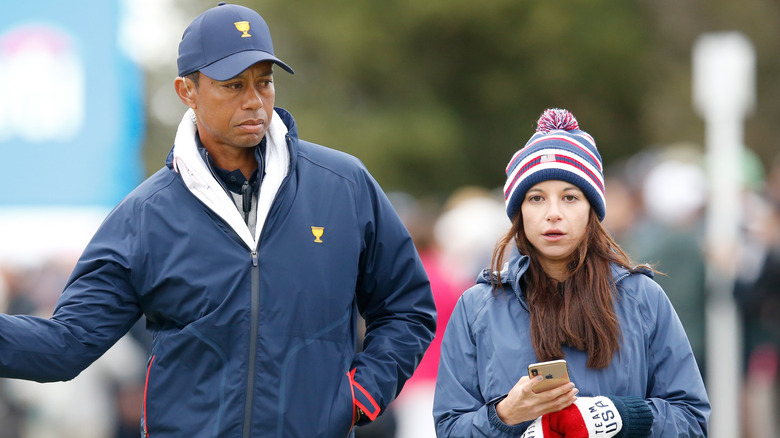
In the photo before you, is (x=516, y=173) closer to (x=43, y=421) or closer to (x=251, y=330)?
(x=251, y=330)

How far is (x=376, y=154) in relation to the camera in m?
25.9

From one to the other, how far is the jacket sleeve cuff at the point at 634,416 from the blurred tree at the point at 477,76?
70.0 feet

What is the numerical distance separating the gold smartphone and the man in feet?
2.49

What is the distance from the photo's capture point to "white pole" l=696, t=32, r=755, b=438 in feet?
31.9

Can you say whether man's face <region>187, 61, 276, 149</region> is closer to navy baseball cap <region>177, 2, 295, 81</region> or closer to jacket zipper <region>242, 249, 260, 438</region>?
navy baseball cap <region>177, 2, 295, 81</region>

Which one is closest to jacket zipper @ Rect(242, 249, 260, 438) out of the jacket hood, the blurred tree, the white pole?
the jacket hood

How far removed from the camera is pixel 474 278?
9.76 meters

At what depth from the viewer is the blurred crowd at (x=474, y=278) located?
9.09 metres

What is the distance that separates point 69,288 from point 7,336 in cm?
31

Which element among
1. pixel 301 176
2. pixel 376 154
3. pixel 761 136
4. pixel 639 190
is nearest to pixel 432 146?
pixel 376 154

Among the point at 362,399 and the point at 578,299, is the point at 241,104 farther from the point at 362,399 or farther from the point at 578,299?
the point at 578,299

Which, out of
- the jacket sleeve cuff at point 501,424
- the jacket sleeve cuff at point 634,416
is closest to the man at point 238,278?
the jacket sleeve cuff at point 501,424

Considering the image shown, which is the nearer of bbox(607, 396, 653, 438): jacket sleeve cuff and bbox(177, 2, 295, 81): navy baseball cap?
bbox(607, 396, 653, 438): jacket sleeve cuff

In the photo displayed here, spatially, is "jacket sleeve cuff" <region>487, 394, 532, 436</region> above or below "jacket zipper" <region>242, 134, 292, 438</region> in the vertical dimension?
below
